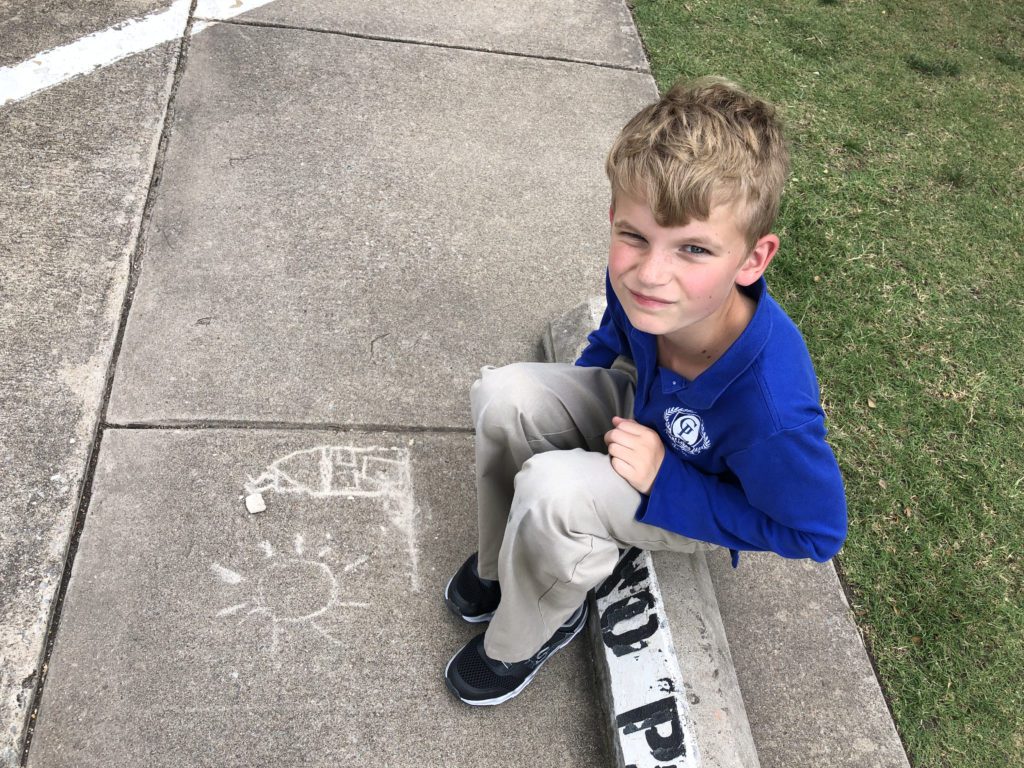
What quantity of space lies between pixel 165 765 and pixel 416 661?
59cm

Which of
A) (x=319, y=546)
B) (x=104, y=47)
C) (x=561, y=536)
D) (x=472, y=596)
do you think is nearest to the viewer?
(x=561, y=536)

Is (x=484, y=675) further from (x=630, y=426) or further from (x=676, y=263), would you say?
(x=676, y=263)

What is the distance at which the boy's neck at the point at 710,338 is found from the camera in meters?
1.72

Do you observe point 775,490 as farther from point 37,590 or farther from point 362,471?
point 37,590

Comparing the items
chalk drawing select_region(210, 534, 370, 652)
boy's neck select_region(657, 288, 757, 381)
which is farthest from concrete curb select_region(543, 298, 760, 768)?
chalk drawing select_region(210, 534, 370, 652)

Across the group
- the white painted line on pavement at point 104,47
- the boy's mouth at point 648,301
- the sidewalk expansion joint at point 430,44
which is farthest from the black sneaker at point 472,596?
the sidewalk expansion joint at point 430,44

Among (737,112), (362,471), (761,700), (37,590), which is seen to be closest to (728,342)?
(737,112)

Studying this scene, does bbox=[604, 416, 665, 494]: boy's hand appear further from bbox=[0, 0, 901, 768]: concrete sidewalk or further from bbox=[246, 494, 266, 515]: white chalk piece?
bbox=[246, 494, 266, 515]: white chalk piece

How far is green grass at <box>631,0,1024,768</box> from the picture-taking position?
2.24 metres

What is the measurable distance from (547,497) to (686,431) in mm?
334

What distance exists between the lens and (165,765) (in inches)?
71.1

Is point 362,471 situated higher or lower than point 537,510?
lower

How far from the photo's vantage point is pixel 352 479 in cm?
234

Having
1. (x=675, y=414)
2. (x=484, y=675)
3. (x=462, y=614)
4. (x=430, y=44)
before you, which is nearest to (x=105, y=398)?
(x=462, y=614)
